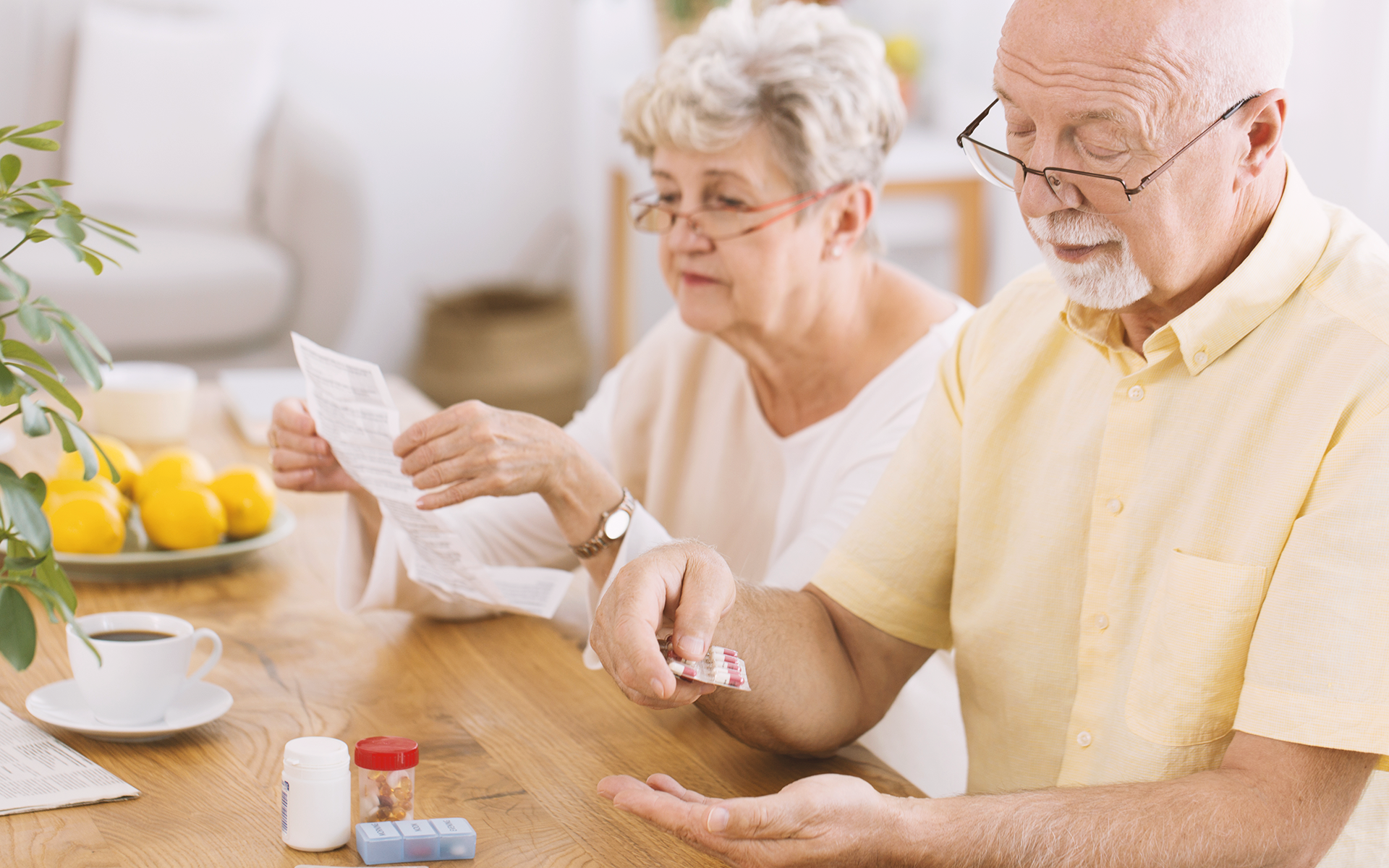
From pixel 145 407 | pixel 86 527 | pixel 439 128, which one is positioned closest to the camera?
pixel 86 527

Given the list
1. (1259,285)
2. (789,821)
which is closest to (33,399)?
(789,821)

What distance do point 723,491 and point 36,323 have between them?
3.59 ft

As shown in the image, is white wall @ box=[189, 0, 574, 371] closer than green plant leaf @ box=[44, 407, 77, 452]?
No

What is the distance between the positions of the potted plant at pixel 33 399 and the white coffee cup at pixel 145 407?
3.63 ft

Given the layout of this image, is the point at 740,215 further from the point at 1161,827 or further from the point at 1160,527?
the point at 1161,827

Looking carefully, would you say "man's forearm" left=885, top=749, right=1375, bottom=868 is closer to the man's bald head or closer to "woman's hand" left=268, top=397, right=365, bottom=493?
the man's bald head

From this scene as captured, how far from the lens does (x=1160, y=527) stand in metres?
1.09

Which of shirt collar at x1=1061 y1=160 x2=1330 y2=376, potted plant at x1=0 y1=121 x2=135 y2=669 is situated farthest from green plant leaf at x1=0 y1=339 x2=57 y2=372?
shirt collar at x1=1061 y1=160 x2=1330 y2=376

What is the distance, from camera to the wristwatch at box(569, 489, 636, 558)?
1385mm

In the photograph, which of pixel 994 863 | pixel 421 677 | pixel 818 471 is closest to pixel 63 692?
pixel 421 677

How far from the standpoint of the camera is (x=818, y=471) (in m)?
1.69

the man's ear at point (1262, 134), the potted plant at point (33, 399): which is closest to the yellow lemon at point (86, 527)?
the potted plant at point (33, 399)

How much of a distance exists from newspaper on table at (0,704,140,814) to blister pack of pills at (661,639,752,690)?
0.40 m

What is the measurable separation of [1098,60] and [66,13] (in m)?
3.98
